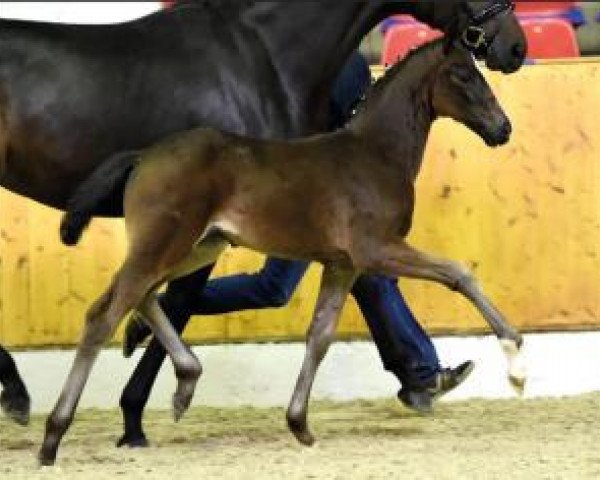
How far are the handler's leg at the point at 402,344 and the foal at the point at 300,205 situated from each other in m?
0.83

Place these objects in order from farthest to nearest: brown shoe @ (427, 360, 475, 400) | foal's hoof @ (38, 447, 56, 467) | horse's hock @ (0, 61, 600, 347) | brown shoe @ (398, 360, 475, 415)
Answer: horse's hock @ (0, 61, 600, 347), brown shoe @ (398, 360, 475, 415), brown shoe @ (427, 360, 475, 400), foal's hoof @ (38, 447, 56, 467)

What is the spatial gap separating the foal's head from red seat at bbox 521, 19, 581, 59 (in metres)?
3.00

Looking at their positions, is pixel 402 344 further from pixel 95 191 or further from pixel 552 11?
pixel 552 11

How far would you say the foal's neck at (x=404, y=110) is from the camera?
14.0 ft

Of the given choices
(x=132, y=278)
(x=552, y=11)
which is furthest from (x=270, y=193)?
(x=552, y=11)

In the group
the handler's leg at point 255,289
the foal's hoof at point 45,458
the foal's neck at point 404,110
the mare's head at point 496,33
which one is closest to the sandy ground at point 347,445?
the foal's hoof at point 45,458

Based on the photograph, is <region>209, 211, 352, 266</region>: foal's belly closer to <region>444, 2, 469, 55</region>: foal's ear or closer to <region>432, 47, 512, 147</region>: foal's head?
<region>432, 47, 512, 147</region>: foal's head

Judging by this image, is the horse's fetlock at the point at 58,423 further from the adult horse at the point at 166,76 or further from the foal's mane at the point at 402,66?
the foal's mane at the point at 402,66

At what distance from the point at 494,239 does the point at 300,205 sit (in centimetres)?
185

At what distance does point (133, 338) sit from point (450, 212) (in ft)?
5.40

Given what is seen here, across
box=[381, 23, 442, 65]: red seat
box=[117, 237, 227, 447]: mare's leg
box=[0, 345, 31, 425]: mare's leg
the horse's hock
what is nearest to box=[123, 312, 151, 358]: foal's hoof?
box=[117, 237, 227, 447]: mare's leg

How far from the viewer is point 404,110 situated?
431 cm

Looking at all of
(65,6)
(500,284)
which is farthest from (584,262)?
(65,6)

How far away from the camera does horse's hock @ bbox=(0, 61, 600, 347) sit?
5699mm
